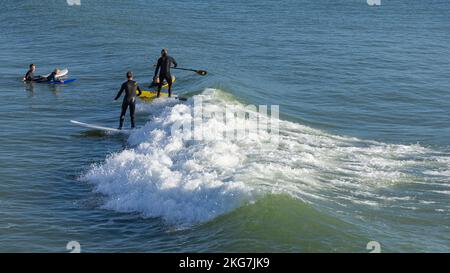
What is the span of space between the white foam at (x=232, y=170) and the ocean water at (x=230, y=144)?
0.05m

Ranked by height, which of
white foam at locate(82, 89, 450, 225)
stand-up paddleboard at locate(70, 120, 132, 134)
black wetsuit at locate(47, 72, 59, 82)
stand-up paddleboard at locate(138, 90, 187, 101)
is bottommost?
white foam at locate(82, 89, 450, 225)

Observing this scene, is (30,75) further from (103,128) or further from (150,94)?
(103,128)

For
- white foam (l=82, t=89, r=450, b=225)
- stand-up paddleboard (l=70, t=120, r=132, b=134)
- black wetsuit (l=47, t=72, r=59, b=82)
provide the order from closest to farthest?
white foam (l=82, t=89, r=450, b=225) → stand-up paddleboard (l=70, t=120, r=132, b=134) → black wetsuit (l=47, t=72, r=59, b=82)

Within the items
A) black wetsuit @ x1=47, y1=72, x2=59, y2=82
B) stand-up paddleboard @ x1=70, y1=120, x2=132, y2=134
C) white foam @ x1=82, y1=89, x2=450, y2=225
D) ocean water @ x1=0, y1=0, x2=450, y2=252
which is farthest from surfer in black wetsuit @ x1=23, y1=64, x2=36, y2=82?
white foam @ x1=82, y1=89, x2=450, y2=225

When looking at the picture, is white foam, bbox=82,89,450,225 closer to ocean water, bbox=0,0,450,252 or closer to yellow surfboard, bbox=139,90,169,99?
ocean water, bbox=0,0,450,252

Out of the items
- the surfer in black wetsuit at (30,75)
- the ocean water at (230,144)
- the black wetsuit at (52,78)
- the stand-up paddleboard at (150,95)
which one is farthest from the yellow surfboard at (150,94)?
the surfer in black wetsuit at (30,75)

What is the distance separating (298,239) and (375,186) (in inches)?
196

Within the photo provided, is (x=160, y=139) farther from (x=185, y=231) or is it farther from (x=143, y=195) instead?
(x=185, y=231)

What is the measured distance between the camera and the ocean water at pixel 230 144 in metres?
14.5

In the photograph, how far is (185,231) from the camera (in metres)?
14.4

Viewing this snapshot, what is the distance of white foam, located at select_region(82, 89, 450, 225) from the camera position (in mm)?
15711

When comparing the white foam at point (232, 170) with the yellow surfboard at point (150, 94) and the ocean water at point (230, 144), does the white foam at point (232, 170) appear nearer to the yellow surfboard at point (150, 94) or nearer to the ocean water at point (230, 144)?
the ocean water at point (230, 144)

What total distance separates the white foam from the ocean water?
0.18 feet
